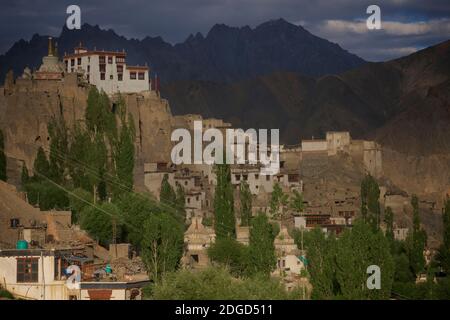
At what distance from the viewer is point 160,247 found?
51.9 meters

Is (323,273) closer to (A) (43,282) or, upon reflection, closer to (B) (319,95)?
(A) (43,282)

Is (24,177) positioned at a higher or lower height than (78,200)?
higher

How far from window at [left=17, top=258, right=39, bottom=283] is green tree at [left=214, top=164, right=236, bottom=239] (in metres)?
23.4

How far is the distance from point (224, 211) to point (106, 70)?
28.4 meters

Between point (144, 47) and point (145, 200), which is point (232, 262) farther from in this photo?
point (144, 47)

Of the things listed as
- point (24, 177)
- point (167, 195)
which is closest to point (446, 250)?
point (167, 195)

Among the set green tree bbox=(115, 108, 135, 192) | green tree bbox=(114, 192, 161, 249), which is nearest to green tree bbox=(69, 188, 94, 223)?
green tree bbox=(114, 192, 161, 249)

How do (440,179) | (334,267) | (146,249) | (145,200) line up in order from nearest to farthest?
1. (334,267)
2. (146,249)
3. (145,200)
4. (440,179)

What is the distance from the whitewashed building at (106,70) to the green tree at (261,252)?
3649 cm

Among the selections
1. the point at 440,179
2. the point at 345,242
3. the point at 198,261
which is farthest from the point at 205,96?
the point at 345,242

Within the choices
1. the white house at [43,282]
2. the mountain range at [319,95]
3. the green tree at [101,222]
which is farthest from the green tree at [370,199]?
the mountain range at [319,95]

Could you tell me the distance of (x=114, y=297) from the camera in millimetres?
41094

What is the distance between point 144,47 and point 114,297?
454ft

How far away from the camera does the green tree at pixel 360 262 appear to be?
46.0 m
